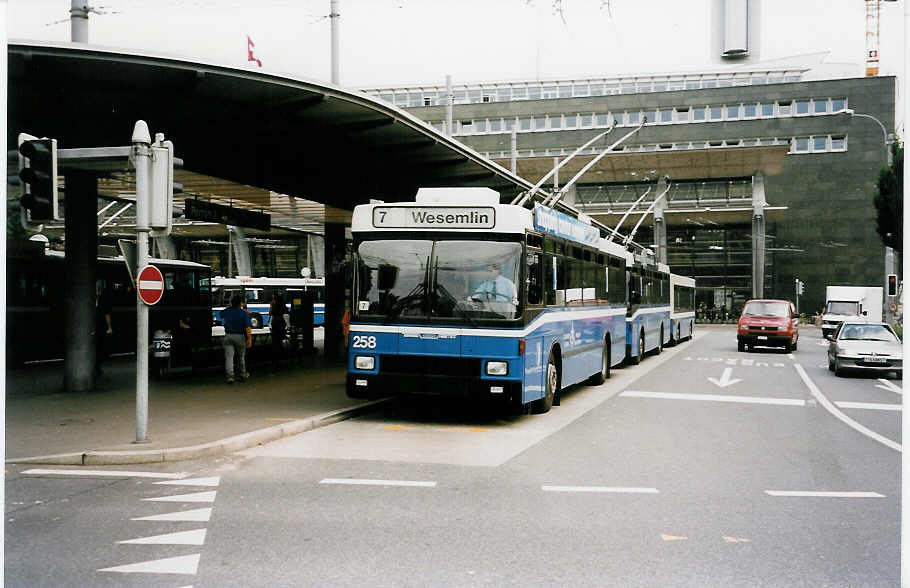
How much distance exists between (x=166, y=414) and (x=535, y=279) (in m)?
5.60

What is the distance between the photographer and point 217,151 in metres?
17.0

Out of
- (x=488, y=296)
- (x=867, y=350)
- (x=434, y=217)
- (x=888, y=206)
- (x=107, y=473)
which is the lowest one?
(x=107, y=473)

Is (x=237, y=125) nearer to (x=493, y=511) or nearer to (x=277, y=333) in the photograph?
(x=277, y=333)

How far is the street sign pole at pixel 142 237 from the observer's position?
9.86 meters

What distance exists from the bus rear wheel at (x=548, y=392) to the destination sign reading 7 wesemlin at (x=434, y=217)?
260 cm

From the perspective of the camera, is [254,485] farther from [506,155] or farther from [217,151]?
[506,155]

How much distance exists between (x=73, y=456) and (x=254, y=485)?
2.48 metres

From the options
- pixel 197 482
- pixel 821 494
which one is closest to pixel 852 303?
pixel 821 494

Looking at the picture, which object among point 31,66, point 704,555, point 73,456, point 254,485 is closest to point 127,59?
point 31,66

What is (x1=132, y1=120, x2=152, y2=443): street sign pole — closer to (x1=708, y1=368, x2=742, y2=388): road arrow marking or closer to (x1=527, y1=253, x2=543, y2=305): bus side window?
(x1=527, y1=253, x2=543, y2=305): bus side window

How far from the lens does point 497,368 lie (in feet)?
38.4

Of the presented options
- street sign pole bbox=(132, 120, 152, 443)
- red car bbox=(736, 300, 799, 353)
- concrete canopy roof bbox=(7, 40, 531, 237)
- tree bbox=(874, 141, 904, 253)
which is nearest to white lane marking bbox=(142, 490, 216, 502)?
street sign pole bbox=(132, 120, 152, 443)

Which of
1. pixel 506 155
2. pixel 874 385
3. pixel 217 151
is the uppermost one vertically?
pixel 506 155

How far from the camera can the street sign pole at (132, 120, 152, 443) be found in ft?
32.3
